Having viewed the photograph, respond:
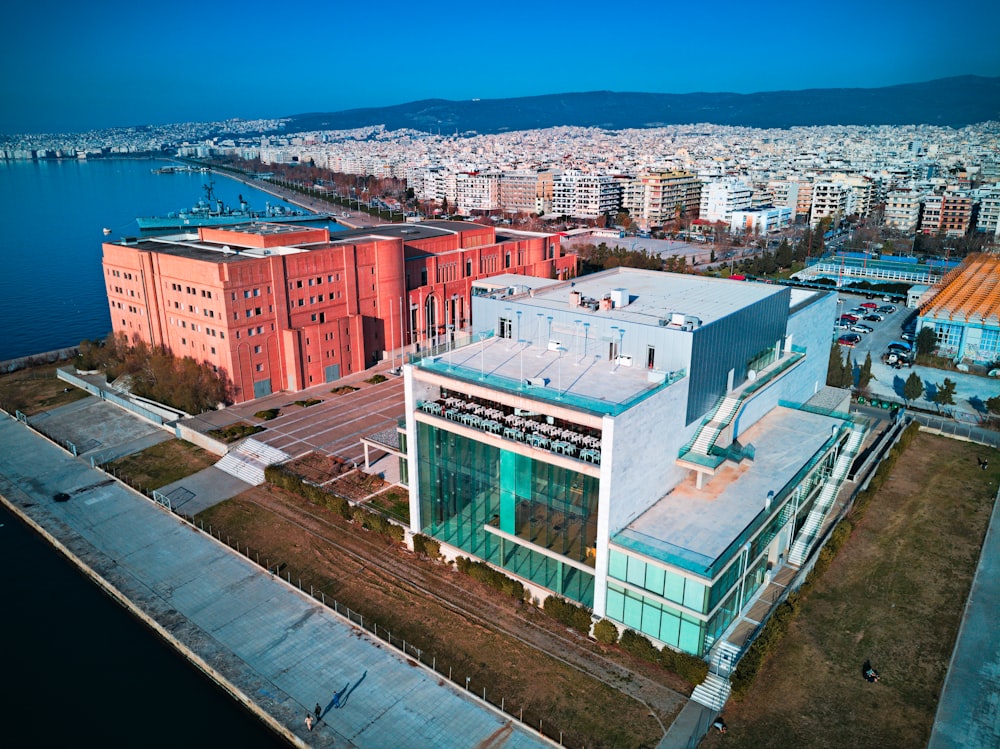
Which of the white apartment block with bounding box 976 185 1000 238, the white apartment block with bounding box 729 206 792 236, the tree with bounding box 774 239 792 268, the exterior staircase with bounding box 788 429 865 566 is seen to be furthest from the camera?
the white apartment block with bounding box 729 206 792 236

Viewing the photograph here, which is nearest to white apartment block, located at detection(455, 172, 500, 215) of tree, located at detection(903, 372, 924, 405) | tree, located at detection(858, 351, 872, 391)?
tree, located at detection(858, 351, 872, 391)

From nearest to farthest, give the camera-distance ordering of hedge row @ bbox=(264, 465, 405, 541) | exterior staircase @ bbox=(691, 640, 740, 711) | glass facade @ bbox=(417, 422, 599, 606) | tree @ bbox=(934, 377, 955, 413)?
exterior staircase @ bbox=(691, 640, 740, 711) < glass facade @ bbox=(417, 422, 599, 606) < hedge row @ bbox=(264, 465, 405, 541) < tree @ bbox=(934, 377, 955, 413)

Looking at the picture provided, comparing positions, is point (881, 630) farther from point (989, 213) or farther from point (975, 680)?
point (989, 213)

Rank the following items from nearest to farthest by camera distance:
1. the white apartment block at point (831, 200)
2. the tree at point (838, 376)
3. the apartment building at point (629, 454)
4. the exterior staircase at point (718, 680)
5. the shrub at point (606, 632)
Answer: the exterior staircase at point (718, 680)
the apartment building at point (629, 454)
the shrub at point (606, 632)
the tree at point (838, 376)
the white apartment block at point (831, 200)

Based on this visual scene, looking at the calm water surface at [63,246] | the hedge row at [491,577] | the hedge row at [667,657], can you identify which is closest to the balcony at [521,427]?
the hedge row at [491,577]

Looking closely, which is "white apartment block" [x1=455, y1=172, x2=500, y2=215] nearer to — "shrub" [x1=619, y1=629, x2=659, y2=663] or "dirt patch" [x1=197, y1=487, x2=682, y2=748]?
"dirt patch" [x1=197, y1=487, x2=682, y2=748]

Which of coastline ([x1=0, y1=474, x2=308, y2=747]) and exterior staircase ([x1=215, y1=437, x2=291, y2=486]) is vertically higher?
exterior staircase ([x1=215, y1=437, x2=291, y2=486])

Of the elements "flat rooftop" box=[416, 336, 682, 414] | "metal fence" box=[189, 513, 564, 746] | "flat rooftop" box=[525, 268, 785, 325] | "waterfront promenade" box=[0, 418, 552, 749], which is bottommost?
"waterfront promenade" box=[0, 418, 552, 749]

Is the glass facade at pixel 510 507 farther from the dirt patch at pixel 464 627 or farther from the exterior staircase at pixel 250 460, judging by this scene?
the exterior staircase at pixel 250 460
